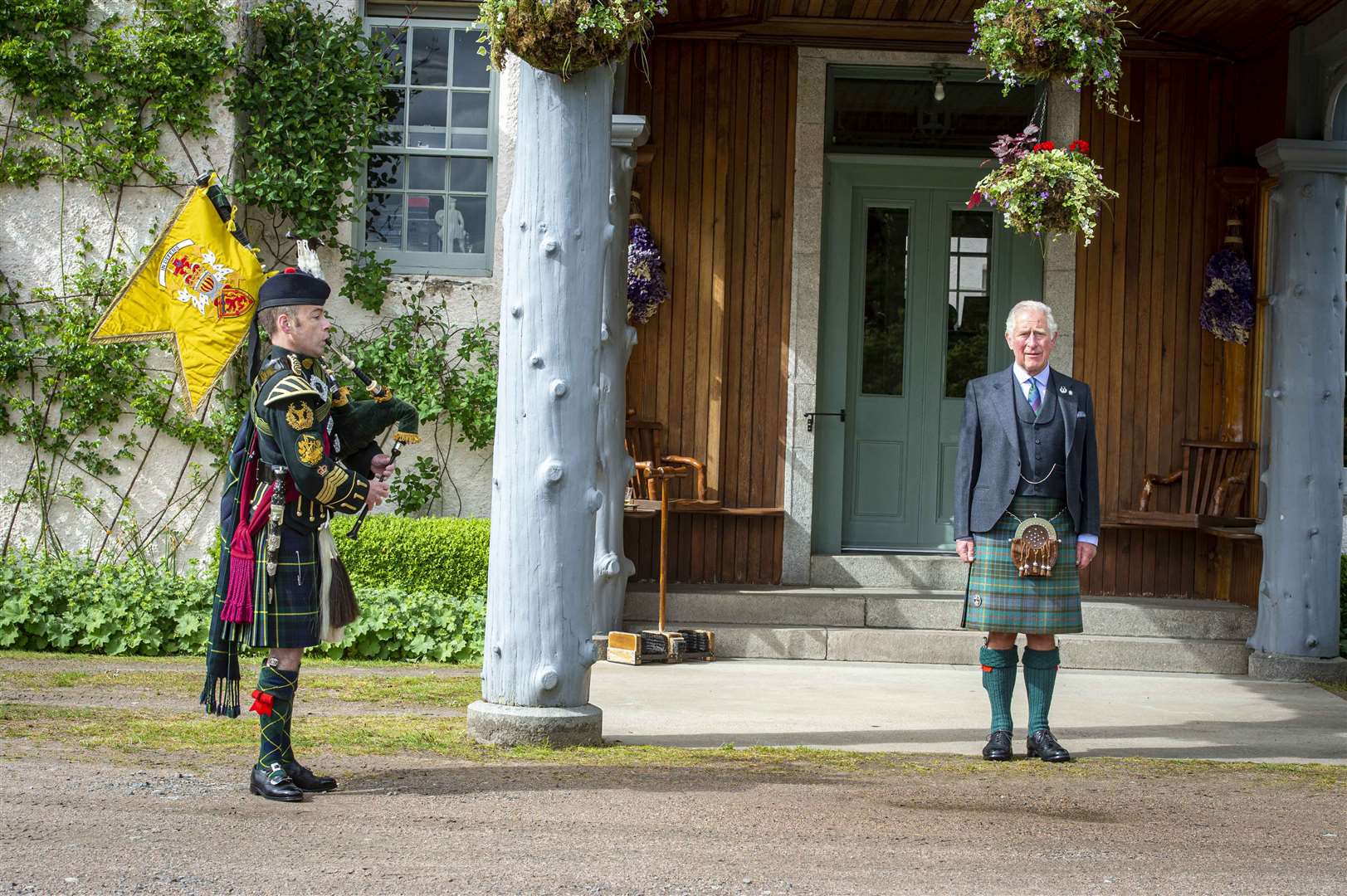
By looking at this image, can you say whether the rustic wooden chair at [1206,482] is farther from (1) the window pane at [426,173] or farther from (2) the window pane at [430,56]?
(2) the window pane at [430,56]

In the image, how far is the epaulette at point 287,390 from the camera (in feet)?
15.2

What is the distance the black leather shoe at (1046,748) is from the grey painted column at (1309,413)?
116 inches

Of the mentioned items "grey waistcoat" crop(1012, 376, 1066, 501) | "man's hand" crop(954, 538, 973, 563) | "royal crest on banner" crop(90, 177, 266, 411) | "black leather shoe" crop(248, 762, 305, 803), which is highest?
"royal crest on banner" crop(90, 177, 266, 411)

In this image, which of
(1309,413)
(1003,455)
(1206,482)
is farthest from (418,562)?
(1309,413)

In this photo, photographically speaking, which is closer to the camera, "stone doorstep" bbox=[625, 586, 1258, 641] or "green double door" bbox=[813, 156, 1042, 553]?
"stone doorstep" bbox=[625, 586, 1258, 641]

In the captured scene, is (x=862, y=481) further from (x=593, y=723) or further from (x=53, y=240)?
(x=53, y=240)

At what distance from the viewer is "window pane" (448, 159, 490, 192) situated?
32.6 feet

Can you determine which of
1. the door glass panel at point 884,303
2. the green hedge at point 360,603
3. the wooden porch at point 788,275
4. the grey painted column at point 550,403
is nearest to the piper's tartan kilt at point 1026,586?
the grey painted column at point 550,403

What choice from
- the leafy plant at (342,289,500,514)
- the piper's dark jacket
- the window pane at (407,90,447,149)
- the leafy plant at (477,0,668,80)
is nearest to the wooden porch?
the leafy plant at (342,289,500,514)

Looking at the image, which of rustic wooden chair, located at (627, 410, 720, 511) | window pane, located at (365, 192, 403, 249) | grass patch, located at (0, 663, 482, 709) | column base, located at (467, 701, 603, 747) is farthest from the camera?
window pane, located at (365, 192, 403, 249)

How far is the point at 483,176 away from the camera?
9.95 meters

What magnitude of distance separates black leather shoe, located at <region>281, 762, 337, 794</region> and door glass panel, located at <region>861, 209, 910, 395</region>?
5.52 metres

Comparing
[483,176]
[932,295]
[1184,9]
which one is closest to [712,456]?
[932,295]

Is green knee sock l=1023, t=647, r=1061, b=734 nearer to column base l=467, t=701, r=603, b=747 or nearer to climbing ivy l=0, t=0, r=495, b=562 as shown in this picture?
column base l=467, t=701, r=603, b=747
